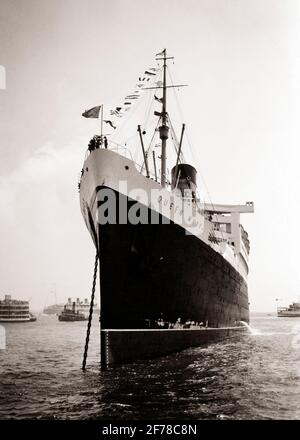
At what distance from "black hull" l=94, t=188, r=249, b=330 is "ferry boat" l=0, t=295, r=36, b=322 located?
52.0 meters

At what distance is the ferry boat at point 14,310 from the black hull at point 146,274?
2049 inches

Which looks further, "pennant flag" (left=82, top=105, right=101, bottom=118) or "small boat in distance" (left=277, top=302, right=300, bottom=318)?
"small boat in distance" (left=277, top=302, right=300, bottom=318)

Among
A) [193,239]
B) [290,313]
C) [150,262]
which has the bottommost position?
[290,313]

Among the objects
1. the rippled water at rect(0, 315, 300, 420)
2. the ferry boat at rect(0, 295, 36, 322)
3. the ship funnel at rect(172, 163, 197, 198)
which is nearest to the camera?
the rippled water at rect(0, 315, 300, 420)

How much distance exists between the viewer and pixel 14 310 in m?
60.6

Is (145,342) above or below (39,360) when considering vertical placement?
above

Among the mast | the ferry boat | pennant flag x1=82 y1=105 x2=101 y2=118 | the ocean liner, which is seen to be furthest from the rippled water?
the ferry boat

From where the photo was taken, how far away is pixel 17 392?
957cm

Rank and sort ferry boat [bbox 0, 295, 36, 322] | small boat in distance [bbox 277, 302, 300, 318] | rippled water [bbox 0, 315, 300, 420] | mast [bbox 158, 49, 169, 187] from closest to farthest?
1. rippled water [bbox 0, 315, 300, 420]
2. mast [bbox 158, 49, 169, 187]
3. ferry boat [bbox 0, 295, 36, 322]
4. small boat in distance [bbox 277, 302, 300, 318]

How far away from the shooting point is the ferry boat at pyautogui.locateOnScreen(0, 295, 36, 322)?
58525 millimetres

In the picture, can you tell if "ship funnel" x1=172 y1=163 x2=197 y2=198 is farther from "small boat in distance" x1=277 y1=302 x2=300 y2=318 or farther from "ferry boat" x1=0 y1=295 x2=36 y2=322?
"small boat in distance" x1=277 y1=302 x2=300 y2=318

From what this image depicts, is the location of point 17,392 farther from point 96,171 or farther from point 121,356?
point 96,171

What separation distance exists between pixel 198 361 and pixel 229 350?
149 inches
